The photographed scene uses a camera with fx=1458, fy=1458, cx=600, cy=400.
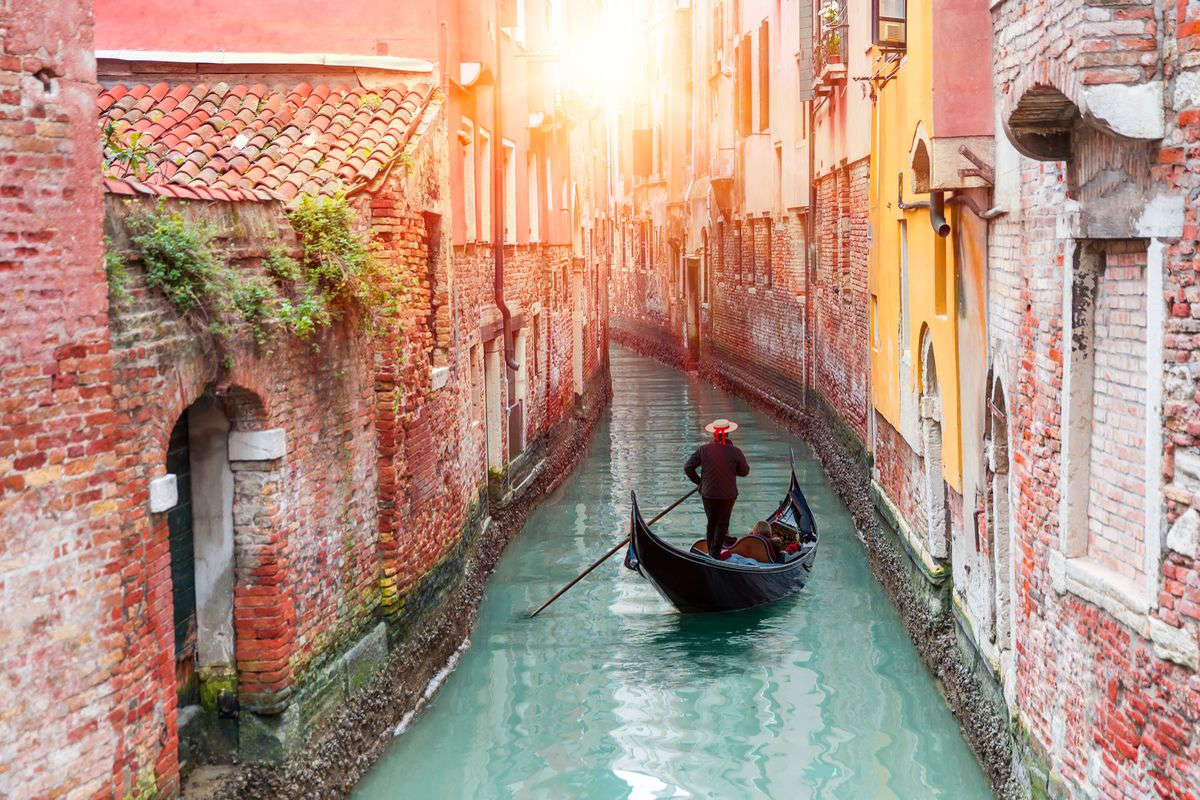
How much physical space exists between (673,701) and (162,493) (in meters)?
4.38

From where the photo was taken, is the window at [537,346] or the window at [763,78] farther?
the window at [763,78]

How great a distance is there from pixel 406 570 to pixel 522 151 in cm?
755

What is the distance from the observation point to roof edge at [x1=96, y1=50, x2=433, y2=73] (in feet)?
30.6

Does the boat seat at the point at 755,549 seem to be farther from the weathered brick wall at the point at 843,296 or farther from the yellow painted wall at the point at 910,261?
the weathered brick wall at the point at 843,296

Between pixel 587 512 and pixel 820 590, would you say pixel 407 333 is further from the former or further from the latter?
pixel 587 512

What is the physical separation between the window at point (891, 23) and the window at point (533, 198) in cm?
659

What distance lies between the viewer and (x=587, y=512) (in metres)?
14.9

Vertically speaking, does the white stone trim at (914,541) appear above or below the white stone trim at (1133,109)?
below

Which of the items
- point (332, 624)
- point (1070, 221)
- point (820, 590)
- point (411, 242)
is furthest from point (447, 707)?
point (1070, 221)

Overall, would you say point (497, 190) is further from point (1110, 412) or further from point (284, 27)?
point (1110, 412)

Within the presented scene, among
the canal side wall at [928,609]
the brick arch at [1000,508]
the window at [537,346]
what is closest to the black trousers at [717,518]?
the canal side wall at [928,609]

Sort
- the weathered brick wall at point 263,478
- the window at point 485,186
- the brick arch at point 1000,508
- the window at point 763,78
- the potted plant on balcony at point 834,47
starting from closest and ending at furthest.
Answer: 1. the weathered brick wall at point 263,478
2. the brick arch at point 1000,508
3. the window at point 485,186
4. the potted plant on balcony at point 834,47
5. the window at point 763,78

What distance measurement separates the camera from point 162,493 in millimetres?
5125

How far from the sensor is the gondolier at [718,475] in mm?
11141
